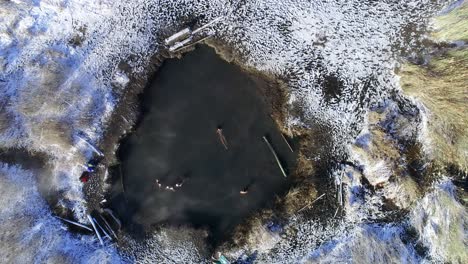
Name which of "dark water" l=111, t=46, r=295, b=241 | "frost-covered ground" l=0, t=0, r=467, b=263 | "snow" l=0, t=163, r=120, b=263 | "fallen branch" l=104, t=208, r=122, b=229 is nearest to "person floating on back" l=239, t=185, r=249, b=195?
"dark water" l=111, t=46, r=295, b=241

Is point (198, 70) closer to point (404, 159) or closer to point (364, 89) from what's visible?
point (364, 89)

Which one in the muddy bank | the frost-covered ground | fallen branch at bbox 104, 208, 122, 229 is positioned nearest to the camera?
the frost-covered ground

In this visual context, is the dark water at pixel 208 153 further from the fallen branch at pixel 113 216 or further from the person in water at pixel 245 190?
the fallen branch at pixel 113 216

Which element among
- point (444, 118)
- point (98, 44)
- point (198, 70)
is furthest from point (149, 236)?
point (444, 118)

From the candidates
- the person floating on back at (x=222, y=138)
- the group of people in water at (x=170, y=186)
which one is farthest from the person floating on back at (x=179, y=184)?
the person floating on back at (x=222, y=138)

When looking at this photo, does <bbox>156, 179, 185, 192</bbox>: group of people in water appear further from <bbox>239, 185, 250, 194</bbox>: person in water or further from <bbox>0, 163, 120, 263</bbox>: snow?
<bbox>0, 163, 120, 263</bbox>: snow
